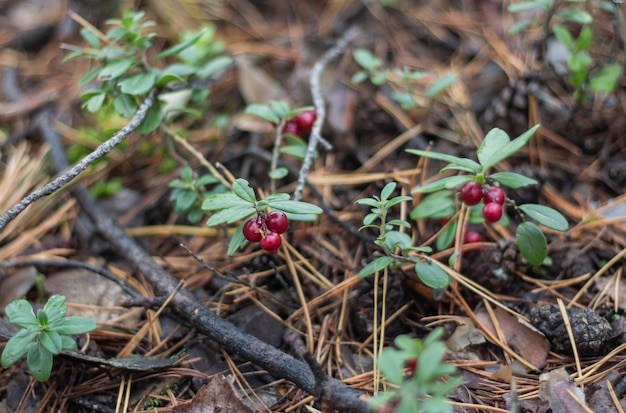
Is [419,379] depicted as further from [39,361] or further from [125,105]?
[125,105]

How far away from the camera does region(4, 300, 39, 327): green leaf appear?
2.13 metres

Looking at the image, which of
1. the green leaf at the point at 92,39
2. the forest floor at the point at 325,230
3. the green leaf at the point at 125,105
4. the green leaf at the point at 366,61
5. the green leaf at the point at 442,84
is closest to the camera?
the forest floor at the point at 325,230

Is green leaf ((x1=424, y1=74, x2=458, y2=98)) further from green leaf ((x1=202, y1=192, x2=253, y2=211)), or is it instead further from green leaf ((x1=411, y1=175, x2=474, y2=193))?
green leaf ((x1=202, y1=192, x2=253, y2=211))

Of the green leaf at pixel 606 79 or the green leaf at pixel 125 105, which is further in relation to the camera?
the green leaf at pixel 606 79

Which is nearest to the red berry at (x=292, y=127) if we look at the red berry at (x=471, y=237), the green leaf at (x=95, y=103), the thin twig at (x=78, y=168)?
the thin twig at (x=78, y=168)

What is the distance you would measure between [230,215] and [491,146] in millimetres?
1112

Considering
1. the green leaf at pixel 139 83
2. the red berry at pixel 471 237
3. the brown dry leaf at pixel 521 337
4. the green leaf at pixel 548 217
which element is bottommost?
the brown dry leaf at pixel 521 337

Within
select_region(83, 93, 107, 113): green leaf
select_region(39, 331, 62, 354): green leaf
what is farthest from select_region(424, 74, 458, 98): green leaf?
select_region(39, 331, 62, 354): green leaf

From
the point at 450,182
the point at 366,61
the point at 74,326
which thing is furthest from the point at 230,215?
the point at 366,61

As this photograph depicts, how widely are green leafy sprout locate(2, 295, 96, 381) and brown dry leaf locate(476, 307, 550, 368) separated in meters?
1.77

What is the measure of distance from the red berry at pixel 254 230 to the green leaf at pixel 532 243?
1162 millimetres

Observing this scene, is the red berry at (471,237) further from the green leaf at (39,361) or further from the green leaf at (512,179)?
Answer: the green leaf at (39,361)

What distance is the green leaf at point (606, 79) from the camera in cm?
311

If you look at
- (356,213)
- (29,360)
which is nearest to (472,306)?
(356,213)
